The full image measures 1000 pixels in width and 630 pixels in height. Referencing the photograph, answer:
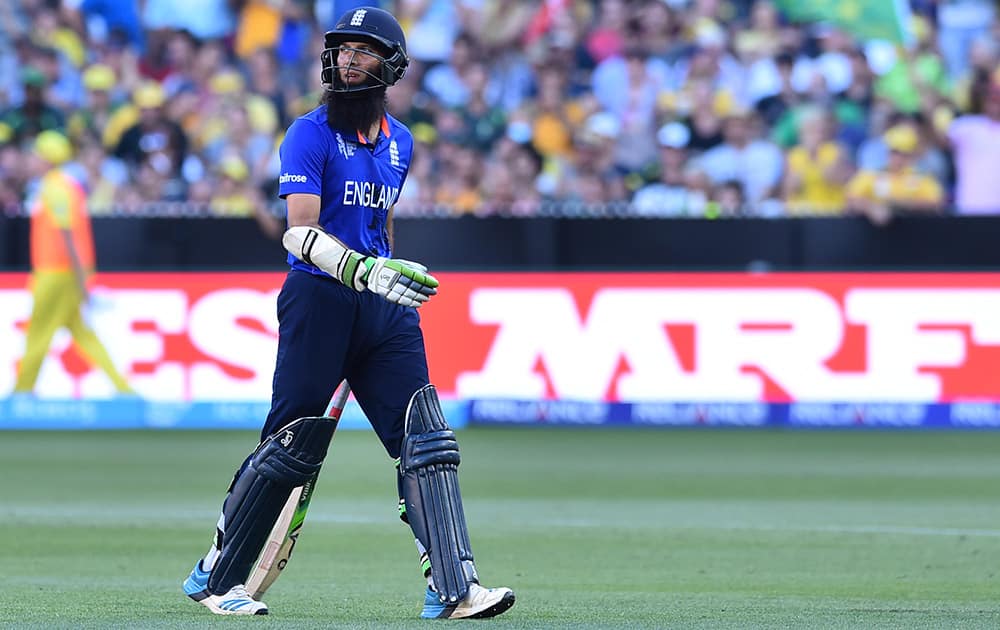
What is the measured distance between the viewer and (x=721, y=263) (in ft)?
50.3

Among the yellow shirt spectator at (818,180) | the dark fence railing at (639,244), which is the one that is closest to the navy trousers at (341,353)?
the dark fence railing at (639,244)

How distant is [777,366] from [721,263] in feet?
3.06

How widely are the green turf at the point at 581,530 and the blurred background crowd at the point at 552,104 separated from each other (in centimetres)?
221

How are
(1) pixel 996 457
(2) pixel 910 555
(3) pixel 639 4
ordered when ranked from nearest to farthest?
(2) pixel 910 555, (1) pixel 996 457, (3) pixel 639 4

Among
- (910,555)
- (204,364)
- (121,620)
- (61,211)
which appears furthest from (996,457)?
(121,620)

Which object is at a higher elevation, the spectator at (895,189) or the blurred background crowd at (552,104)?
the blurred background crowd at (552,104)

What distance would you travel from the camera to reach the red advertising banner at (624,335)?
15008 mm

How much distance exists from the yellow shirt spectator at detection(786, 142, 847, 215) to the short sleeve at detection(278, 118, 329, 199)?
9945 mm

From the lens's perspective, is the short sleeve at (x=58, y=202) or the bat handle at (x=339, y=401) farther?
the short sleeve at (x=58, y=202)

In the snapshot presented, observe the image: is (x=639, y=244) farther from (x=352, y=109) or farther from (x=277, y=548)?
(x=352, y=109)

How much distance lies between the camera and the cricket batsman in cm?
634

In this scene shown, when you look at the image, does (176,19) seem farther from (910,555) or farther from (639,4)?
(910,555)

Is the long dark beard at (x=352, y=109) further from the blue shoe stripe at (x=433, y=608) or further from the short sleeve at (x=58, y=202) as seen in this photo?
the short sleeve at (x=58, y=202)

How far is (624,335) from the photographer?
1523 centimetres
